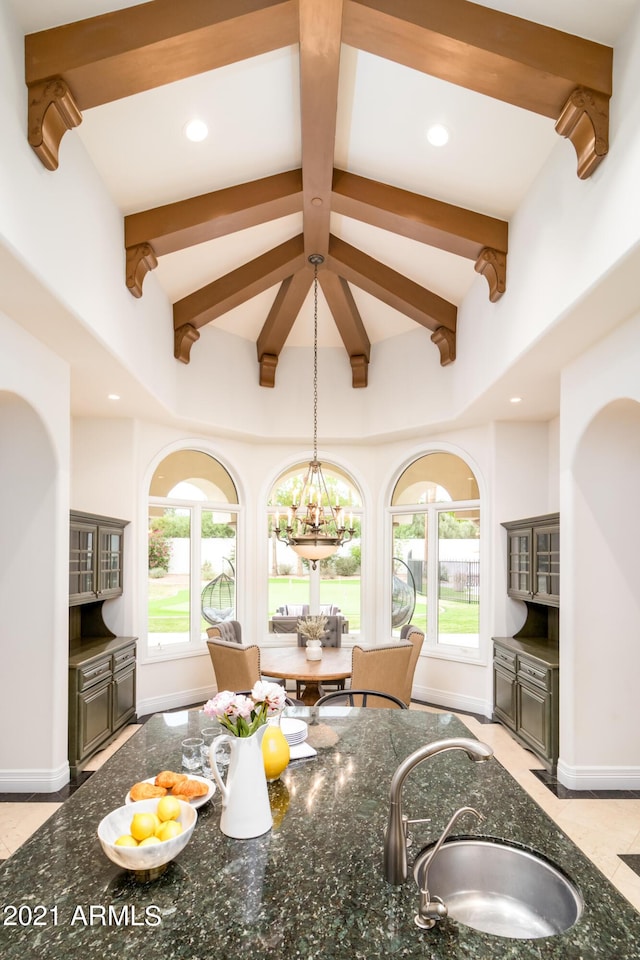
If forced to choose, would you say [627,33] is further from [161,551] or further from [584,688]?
[161,551]

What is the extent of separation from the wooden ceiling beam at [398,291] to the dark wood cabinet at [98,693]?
12.7 feet

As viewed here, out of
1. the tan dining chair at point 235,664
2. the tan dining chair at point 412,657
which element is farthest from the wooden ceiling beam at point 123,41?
the tan dining chair at point 412,657

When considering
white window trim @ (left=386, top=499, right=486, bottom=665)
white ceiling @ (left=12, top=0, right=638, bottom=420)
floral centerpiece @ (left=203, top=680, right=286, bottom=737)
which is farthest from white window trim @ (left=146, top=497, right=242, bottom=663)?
floral centerpiece @ (left=203, top=680, right=286, bottom=737)

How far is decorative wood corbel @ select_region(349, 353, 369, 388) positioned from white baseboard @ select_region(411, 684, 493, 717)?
3.44m

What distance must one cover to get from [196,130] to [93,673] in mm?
3812

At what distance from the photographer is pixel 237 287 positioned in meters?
5.44

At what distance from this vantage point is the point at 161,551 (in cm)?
620

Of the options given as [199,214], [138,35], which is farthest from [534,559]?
[138,35]

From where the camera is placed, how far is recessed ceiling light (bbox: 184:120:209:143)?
3521mm

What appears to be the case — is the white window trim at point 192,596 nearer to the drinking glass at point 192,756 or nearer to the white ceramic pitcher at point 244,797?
the drinking glass at point 192,756

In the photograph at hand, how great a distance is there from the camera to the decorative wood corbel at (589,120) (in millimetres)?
2826

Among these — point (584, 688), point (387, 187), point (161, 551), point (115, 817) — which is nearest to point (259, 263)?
point (387, 187)

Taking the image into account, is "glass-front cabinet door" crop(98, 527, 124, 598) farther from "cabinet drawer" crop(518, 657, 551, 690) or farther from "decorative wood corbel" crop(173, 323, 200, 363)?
"cabinet drawer" crop(518, 657, 551, 690)

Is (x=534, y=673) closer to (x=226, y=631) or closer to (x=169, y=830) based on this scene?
(x=226, y=631)
